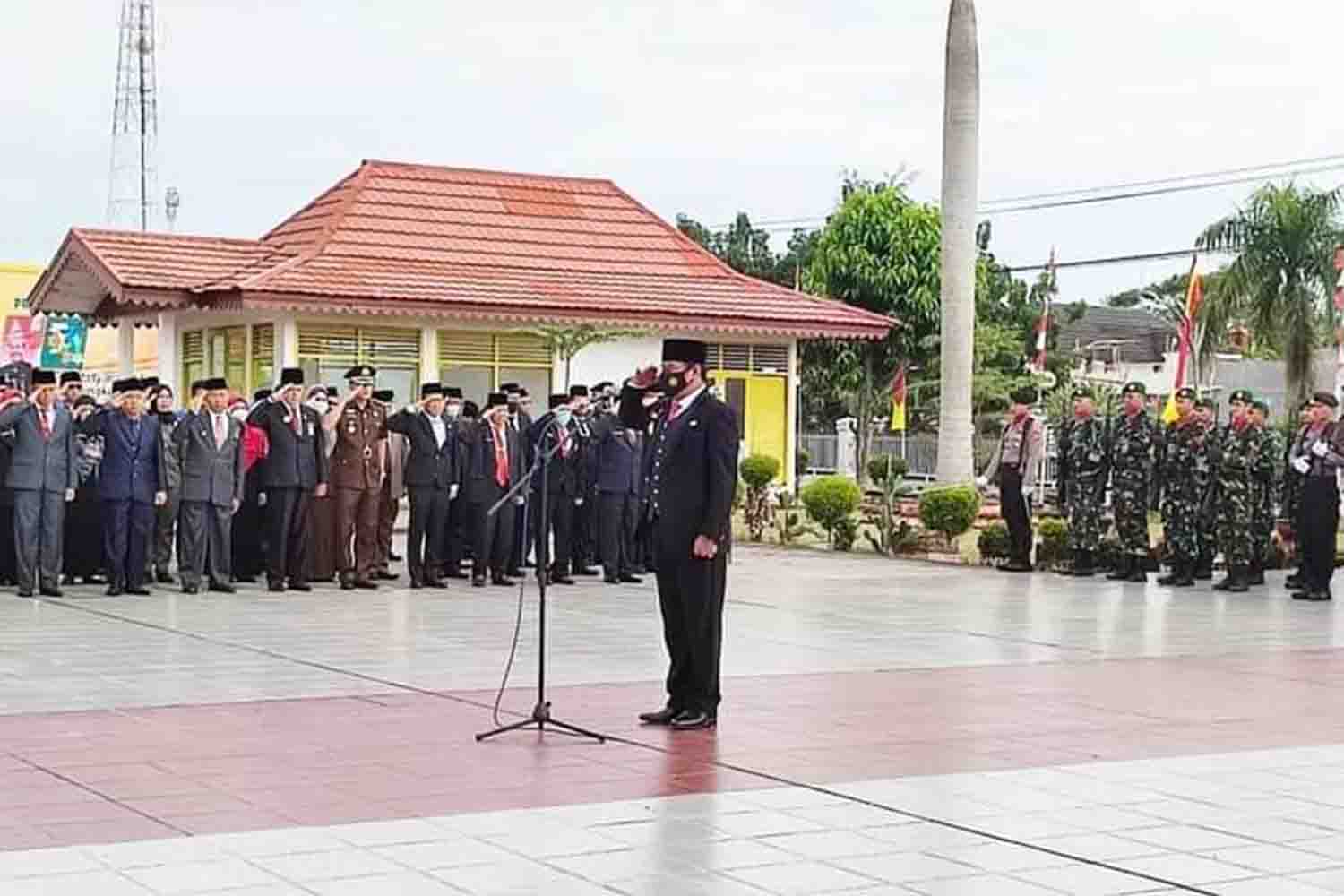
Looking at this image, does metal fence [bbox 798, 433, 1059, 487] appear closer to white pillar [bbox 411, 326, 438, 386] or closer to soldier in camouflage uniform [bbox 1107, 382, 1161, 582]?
white pillar [bbox 411, 326, 438, 386]

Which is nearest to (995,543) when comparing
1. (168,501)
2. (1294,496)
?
(1294,496)

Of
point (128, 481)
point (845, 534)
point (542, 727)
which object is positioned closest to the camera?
point (542, 727)

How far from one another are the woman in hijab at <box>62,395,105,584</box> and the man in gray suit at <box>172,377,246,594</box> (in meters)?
0.84

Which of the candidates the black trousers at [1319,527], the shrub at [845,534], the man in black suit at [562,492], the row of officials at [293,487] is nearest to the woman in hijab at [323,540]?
the row of officials at [293,487]

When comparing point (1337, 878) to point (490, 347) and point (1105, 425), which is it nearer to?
point (1105, 425)

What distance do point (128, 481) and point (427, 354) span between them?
1096 centimetres

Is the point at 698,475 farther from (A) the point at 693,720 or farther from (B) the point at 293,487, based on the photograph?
(B) the point at 293,487

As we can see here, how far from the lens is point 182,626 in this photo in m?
14.3

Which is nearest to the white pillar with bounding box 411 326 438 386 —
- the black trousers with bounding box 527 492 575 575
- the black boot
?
the black trousers with bounding box 527 492 575 575

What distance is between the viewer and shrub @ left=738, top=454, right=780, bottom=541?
25.8m

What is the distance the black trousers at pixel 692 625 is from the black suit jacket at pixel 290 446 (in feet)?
25.5

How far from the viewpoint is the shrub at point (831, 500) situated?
2348cm

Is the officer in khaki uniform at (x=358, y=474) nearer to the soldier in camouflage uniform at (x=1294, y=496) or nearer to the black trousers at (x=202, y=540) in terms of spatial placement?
the black trousers at (x=202, y=540)

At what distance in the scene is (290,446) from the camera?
17.3 m
